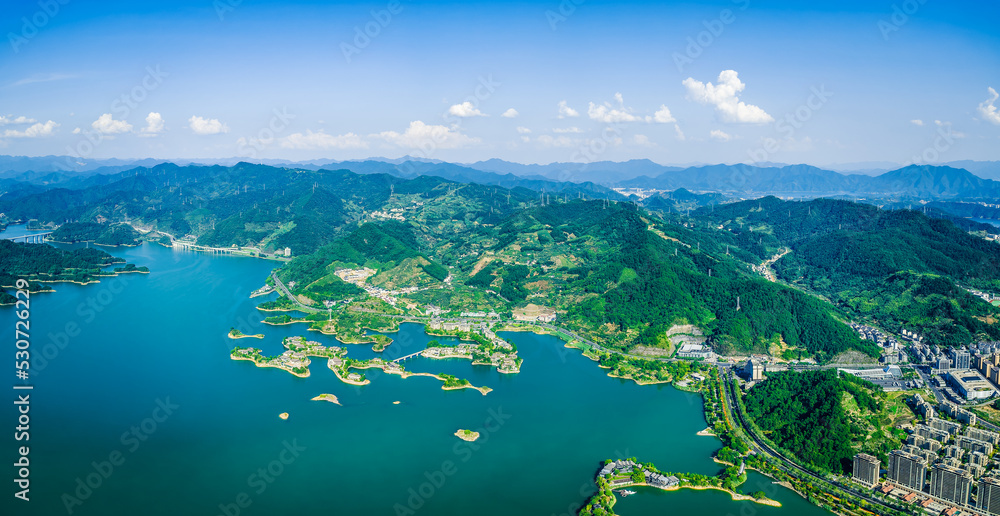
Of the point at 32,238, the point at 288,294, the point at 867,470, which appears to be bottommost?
the point at 867,470

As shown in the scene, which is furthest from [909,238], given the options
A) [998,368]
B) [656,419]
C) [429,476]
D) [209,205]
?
[209,205]

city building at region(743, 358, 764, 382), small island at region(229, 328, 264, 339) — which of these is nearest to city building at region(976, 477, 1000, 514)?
city building at region(743, 358, 764, 382)

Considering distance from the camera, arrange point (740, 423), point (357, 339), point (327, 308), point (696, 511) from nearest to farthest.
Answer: point (696, 511) < point (740, 423) < point (357, 339) < point (327, 308)

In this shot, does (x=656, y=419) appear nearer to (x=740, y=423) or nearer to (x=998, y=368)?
(x=740, y=423)

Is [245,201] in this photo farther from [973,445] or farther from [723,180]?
[723,180]

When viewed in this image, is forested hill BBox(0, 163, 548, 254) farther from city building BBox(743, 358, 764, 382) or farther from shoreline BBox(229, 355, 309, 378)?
city building BBox(743, 358, 764, 382)

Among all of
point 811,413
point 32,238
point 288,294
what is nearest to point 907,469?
point 811,413
